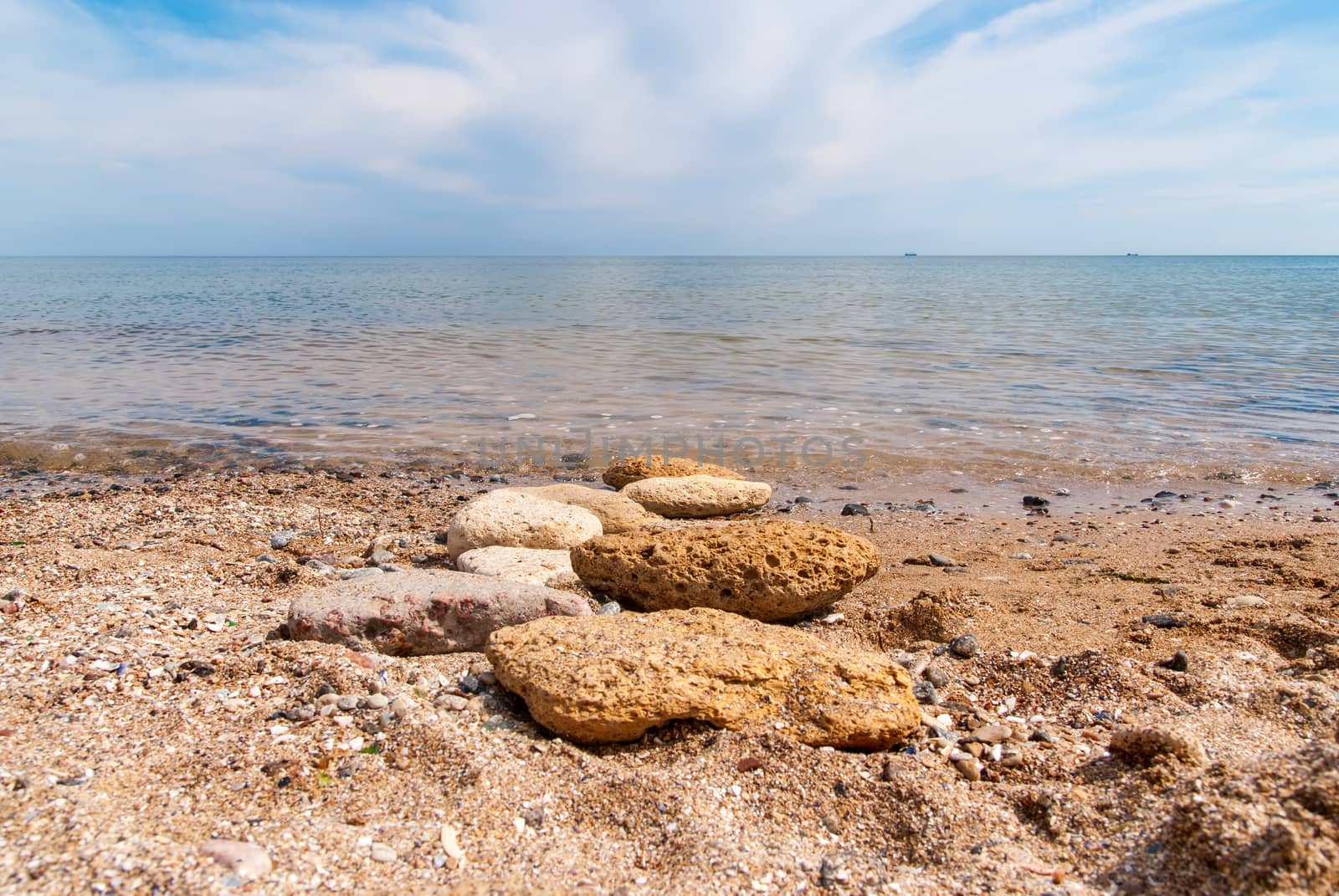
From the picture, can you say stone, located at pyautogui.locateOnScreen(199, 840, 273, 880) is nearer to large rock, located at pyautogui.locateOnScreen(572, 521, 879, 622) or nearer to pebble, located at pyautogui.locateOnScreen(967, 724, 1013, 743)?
pebble, located at pyautogui.locateOnScreen(967, 724, 1013, 743)

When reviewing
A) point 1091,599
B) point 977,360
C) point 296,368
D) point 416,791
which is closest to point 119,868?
point 416,791

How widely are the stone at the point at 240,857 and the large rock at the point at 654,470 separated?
18.6 feet

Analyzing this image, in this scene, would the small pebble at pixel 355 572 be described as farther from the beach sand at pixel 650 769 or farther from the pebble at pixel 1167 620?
the pebble at pixel 1167 620

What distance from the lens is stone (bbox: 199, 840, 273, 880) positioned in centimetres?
224

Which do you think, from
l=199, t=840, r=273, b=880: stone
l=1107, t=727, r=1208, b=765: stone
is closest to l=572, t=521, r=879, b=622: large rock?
l=1107, t=727, r=1208, b=765: stone

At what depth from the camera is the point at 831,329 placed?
24.7 meters

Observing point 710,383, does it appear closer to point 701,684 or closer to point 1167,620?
point 1167,620

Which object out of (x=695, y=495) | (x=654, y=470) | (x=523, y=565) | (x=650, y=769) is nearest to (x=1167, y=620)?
(x=650, y=769)

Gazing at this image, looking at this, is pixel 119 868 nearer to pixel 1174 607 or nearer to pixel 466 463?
pixel 1174 607

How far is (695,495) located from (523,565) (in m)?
2.46

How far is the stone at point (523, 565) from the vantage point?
5047 mm

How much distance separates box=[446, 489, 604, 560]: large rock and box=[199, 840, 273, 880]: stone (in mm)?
3410

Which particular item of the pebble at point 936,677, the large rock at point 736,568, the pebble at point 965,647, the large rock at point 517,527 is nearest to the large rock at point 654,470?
the large rock at point 517,527

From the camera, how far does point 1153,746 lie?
2756 mm
